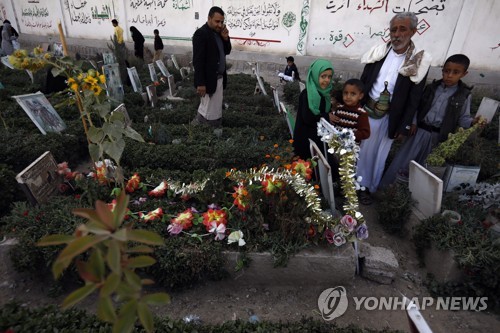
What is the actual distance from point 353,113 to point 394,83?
1.98ft

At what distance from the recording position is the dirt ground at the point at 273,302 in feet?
7.72

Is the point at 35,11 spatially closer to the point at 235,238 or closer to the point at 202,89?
the point at 202,89

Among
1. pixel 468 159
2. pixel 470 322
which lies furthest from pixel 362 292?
pixel 468 159

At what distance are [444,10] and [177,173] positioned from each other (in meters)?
10.2

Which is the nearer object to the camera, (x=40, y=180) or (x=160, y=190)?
(x=40, y=180)

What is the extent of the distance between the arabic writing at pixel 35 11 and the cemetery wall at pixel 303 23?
5 centimetres

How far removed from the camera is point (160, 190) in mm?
3164

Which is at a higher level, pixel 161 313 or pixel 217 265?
pixel 217 265

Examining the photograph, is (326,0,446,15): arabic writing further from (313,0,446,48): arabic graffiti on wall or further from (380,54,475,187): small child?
(380,54,475,187): small child

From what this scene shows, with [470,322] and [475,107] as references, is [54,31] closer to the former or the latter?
[475,107]

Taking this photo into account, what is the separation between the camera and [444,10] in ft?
29.7

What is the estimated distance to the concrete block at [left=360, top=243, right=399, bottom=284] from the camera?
261cm

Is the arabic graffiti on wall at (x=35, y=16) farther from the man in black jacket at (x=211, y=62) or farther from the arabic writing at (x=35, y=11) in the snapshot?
the man in black jacket at (x=211, y=62)

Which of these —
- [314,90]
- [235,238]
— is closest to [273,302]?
[235,238]
